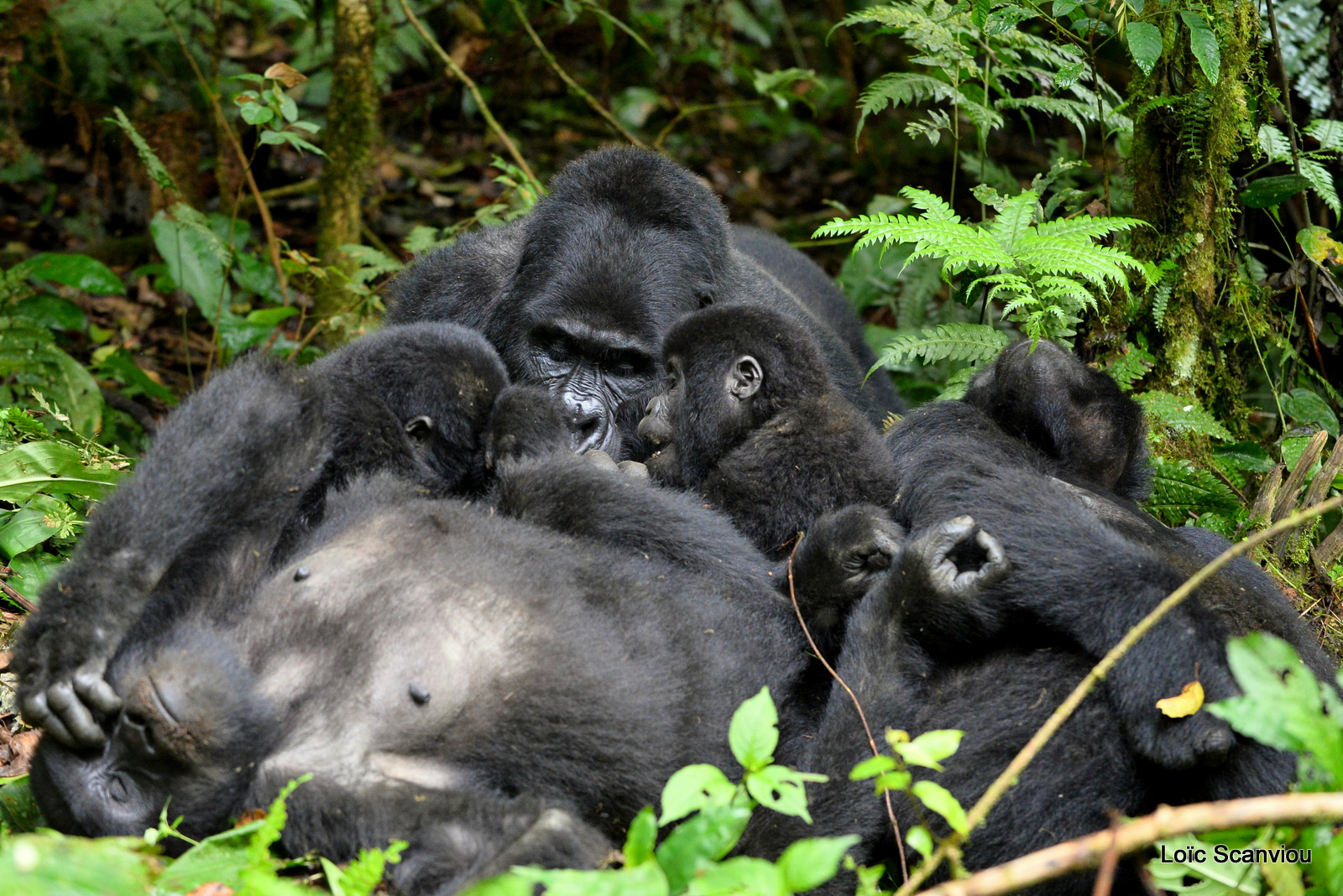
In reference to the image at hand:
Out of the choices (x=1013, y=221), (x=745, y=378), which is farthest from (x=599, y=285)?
(x=1013, y=221)

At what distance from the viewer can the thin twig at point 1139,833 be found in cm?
166

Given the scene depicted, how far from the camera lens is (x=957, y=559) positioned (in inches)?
114

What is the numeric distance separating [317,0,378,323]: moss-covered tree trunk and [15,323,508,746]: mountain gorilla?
2621 mm

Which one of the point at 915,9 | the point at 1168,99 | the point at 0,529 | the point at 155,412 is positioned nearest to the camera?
the point at 0,529

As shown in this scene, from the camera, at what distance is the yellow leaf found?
2512mm

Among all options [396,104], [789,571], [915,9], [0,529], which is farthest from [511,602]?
[396,104]

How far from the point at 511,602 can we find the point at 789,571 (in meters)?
0.88

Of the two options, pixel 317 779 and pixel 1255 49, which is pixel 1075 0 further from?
pixel 317 779

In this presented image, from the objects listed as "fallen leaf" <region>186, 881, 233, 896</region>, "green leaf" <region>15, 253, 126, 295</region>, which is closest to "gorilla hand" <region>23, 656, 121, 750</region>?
"fallen leaf" <region>186, 881, 233, 896</region>

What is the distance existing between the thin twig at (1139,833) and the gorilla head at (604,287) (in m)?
2.50

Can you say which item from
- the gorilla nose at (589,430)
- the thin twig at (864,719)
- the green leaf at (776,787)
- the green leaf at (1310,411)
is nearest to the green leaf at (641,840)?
the green leaf at (776,787)

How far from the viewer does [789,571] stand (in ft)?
10.5

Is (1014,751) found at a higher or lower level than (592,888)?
lower

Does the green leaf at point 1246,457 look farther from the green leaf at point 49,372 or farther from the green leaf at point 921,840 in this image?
the green leaf at point 49,372
